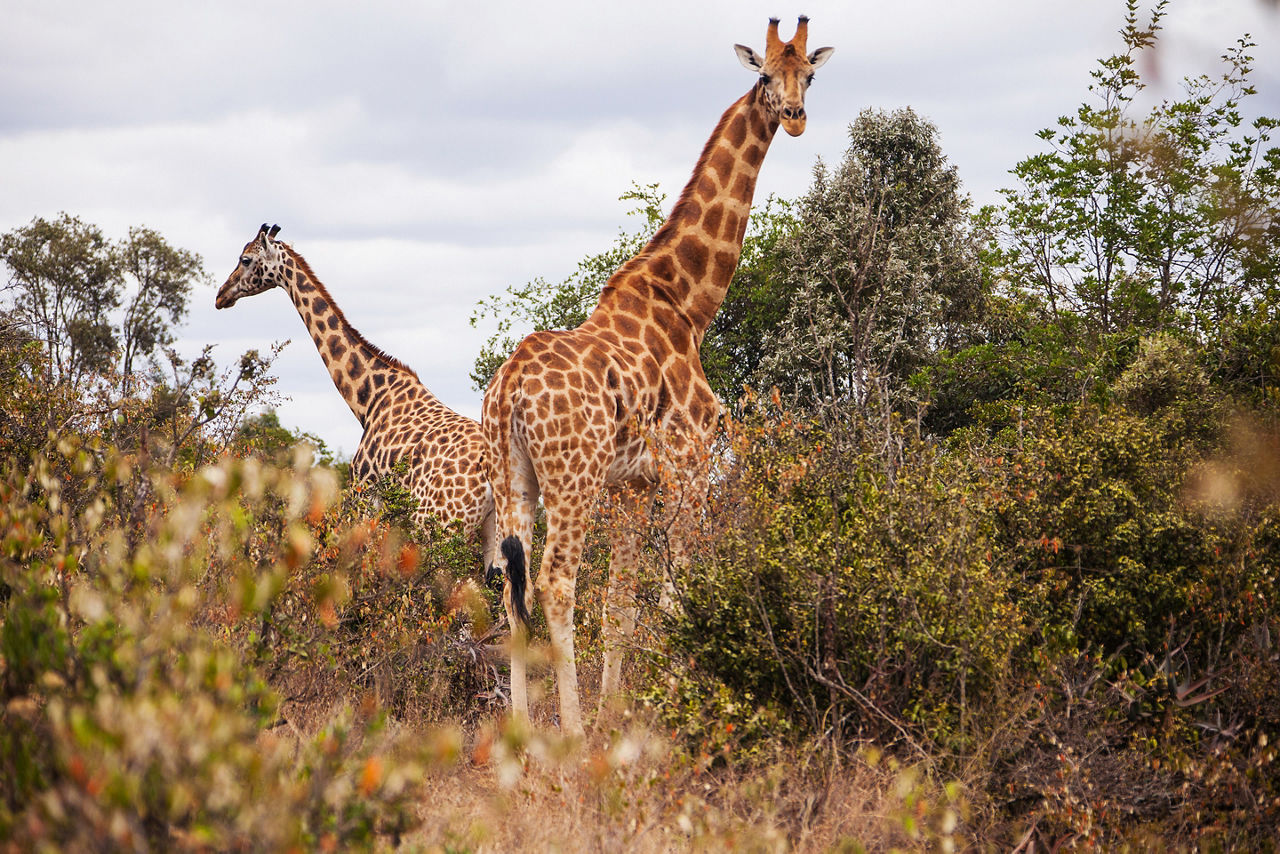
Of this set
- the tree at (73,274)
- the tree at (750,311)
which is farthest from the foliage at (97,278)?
the tree at (750,311)

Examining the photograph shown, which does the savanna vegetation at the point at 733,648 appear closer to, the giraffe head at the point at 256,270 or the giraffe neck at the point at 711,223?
the giraffe neck at the point at 711,223

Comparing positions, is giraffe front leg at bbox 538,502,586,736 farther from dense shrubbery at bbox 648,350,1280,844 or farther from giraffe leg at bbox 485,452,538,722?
dense shrubbery at bbox 648,350,1280,844

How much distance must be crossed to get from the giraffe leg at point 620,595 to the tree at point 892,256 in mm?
9509

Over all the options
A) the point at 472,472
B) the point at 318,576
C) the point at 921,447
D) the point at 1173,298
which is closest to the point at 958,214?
the point at 1173,298

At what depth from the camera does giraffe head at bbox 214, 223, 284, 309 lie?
1174 cm

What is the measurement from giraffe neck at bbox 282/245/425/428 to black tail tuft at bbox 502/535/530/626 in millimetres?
4657

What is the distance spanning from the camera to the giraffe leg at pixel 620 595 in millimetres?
6016

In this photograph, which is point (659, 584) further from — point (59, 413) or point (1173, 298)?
point (1173, 298)

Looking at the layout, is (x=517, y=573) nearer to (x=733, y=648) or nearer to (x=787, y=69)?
(x=733, y=648)

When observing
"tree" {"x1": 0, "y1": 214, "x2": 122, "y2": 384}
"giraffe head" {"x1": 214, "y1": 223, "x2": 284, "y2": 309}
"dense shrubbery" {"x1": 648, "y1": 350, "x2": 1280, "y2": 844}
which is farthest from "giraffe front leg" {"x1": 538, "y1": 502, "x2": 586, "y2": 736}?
"tree" {"x1": 0, "y1": 214, "x2": 122, "y2": 384}

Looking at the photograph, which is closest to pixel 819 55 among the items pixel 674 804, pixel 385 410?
pixel 385 410

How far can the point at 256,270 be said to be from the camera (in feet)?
38.7

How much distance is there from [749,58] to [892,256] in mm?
9033

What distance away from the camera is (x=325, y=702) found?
21.4 feet
